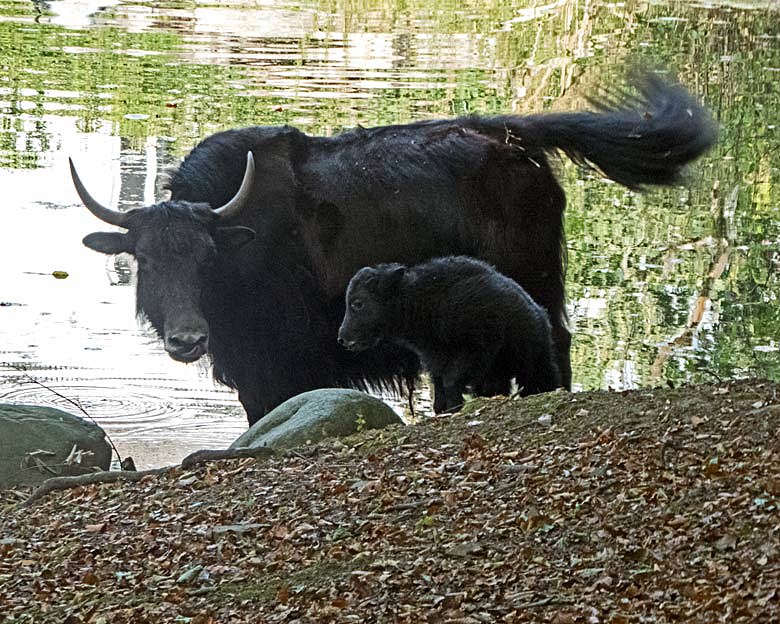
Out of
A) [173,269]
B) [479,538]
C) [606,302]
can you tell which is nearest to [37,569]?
[479,538]

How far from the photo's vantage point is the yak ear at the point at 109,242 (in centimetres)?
890

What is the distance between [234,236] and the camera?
8.88 meters

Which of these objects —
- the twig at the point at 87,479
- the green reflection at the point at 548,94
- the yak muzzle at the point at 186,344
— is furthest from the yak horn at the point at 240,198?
the green reflection at the point at 548,94

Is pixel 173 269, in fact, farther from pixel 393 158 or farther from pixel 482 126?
pixel 482 126

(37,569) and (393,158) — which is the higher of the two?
(393,158)

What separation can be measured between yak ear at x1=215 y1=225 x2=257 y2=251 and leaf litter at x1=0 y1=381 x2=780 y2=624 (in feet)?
7.58

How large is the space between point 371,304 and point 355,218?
103cm

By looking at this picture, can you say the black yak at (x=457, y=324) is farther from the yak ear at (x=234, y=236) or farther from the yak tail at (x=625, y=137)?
the yak tail at (x=625, y=137)

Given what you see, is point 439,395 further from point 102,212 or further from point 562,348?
point 102,212

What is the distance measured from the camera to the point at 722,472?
213 inches

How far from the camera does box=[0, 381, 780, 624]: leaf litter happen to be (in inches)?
184

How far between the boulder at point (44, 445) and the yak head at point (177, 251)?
0.91 m

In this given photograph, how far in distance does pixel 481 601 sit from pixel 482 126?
521 cm


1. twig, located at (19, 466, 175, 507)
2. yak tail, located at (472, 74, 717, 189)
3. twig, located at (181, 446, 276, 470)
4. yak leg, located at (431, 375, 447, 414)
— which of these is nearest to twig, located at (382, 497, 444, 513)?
twig, located at (181, 446, 276, 470)
